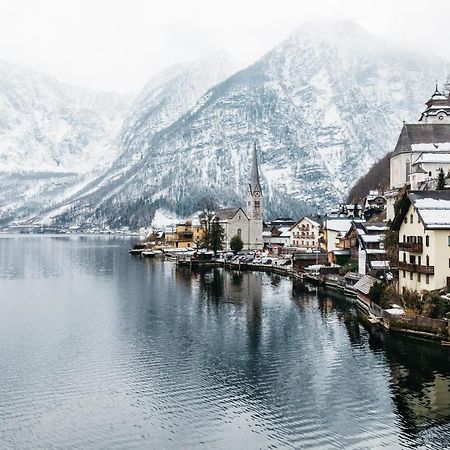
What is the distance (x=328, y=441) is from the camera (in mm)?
20500

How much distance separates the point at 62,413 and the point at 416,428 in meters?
12.2

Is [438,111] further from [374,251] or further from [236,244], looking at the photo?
[236,244]

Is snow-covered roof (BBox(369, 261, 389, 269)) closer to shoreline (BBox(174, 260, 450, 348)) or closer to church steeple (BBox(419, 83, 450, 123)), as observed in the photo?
shoreline (BBox(174, 260, 450, 348))

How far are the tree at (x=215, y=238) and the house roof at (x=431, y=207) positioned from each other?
58.5 m

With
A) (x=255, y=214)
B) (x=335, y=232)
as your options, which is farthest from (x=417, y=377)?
(x=255, y=214)

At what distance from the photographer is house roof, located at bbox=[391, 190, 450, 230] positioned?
3688 cm

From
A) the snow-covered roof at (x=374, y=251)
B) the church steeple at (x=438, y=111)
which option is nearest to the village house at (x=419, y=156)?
the snow-covered roof at (x=374, y=251)

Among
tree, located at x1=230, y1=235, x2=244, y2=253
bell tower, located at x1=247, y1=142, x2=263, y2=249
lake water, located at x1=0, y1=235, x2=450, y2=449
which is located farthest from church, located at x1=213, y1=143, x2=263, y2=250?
lake water, located at x1=0, y1=235, x2=450, y2=449

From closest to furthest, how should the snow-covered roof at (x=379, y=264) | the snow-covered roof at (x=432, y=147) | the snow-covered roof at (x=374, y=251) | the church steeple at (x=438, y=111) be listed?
the snow-covered roof at (x=379, y=264) → the snow-covered roof at (x=374, y=251) → the snow-covered roof at (x=432, y=147) → the church steeple at (x=438, y=111)

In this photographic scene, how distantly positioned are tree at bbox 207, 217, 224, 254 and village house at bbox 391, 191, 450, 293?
57200mm

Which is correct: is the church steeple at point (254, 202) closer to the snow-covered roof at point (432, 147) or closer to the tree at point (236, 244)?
the tree at point (236, 244)

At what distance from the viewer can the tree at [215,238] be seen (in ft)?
322

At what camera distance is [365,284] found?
159 feet

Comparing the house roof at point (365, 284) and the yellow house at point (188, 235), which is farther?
the yellow house at point (188, 235)
